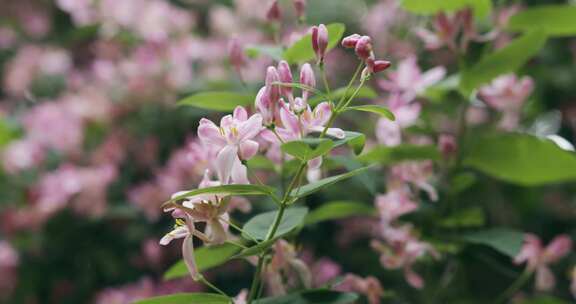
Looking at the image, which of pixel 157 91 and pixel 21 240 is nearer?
pixel 21 240

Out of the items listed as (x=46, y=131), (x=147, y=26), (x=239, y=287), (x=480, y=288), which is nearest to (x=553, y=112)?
(x=480, y=288)

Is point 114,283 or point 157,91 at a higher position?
point 157,91

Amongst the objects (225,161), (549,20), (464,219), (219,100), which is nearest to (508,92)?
(549,20)

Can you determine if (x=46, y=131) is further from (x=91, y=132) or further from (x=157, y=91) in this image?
(x=157, y=91)

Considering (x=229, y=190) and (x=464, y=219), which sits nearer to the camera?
(x=229, y=190)

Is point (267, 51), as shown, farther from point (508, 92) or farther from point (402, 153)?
point (508, 92)

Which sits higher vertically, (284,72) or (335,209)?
(284,72)
